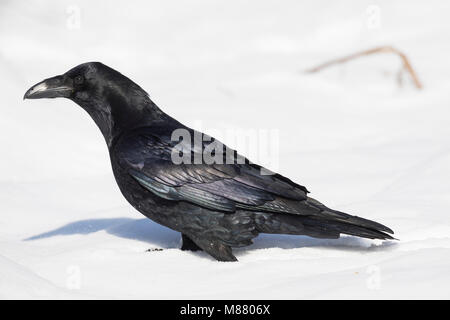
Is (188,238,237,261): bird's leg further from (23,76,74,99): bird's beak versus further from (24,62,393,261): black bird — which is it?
(23,76,74,99): bird's beak

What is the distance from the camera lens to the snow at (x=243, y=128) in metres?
4.14

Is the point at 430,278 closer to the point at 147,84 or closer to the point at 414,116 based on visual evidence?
the point at 414,116

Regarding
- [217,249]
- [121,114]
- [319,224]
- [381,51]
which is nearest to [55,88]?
[121,114]

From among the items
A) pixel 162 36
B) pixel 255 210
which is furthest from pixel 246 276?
pixel 162 36

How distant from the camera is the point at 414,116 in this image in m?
9.09

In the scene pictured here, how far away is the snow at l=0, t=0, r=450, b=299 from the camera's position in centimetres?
414

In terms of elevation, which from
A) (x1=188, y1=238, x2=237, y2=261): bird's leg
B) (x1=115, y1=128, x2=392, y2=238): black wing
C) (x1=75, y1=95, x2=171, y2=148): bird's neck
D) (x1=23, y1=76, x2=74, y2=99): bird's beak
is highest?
(x1=23, y1=76, x2=74, y2=99): bird's beak

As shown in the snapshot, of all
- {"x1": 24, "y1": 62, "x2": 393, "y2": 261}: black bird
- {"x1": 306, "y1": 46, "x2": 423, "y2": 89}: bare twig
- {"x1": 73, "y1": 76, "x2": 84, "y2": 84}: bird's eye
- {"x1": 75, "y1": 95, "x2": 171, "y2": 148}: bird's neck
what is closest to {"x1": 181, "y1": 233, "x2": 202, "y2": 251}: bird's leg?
{"x1": 24, "y1": 62, "x2": 393, "y2": 261}: black bird

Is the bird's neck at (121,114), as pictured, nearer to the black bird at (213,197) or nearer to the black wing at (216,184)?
the black bird at (213,197)

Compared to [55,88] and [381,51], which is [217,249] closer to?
[55,88]

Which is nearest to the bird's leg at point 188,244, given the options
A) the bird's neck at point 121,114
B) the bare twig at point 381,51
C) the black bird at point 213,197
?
the black bird at point 213,197

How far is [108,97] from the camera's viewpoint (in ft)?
16.7

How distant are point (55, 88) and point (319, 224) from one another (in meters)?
2.04

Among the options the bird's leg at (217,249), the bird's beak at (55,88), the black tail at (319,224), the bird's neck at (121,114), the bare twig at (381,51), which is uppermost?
the bare twig at (381,51)
